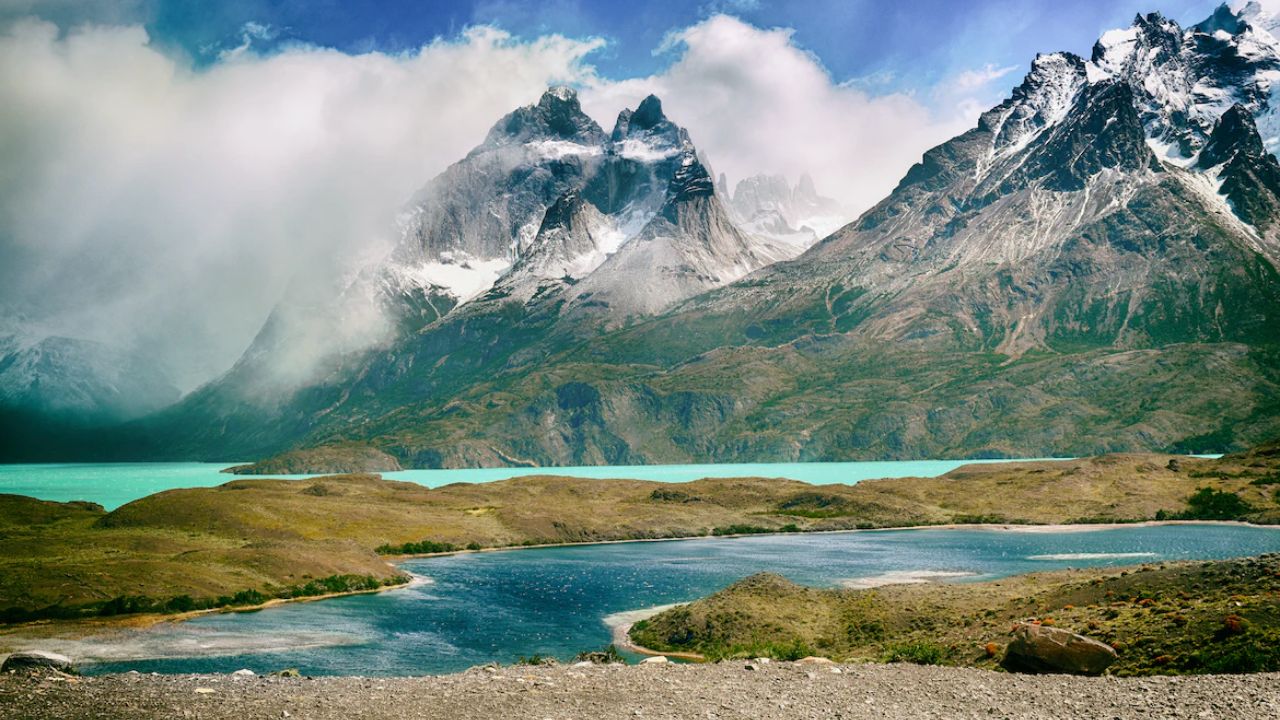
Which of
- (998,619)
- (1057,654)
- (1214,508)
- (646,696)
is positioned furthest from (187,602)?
(1214,508)

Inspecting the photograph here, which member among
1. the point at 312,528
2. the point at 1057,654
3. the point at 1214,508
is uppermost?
the point at 312,528

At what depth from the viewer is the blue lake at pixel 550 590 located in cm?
6825

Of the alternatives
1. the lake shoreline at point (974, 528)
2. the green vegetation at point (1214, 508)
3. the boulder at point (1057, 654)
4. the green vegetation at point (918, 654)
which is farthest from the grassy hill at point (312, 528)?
the boulder at point (1057, 654)

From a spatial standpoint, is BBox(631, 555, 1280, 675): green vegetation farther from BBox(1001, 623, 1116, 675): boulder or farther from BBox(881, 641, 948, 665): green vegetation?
BBox(1001, 623, 1116, 675): boulder

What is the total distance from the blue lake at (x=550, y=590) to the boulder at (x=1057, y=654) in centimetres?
3504

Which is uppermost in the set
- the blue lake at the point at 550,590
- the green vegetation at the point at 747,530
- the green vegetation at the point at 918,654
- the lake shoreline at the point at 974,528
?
the green vegetation at the point at 747,530

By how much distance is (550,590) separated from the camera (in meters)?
106

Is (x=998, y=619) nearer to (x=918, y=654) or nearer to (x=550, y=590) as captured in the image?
(x=918, y=654)

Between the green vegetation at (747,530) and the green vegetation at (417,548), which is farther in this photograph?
the green vegetation at (747,530)

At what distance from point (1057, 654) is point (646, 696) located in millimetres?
18471

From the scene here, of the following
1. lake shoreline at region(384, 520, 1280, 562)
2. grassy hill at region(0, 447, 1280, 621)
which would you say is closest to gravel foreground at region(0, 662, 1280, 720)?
grassy hill at region(0, 447, 1280, 621)

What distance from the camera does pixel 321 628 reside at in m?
80.7

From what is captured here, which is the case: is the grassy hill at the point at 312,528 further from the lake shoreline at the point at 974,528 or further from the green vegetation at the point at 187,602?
the lake shoreline at the point at 974,528

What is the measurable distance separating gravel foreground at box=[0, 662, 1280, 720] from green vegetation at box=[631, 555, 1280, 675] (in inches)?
269
